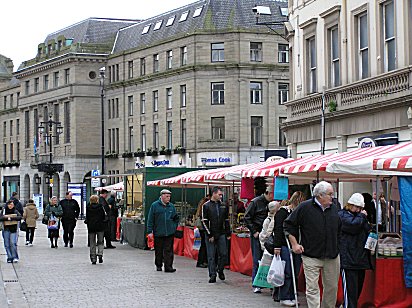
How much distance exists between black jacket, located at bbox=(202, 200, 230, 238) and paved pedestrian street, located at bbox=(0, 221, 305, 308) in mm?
985

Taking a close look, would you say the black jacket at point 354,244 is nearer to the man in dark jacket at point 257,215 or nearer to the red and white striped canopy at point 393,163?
the red and white striped canopy at point 393,163

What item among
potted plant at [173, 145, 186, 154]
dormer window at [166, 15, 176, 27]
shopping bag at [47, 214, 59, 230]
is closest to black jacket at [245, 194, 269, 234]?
shopping bag at [47, 214, 59, 230]

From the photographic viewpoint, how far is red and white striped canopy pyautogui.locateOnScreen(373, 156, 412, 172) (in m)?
12.9

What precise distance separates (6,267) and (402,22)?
1206 centimetres

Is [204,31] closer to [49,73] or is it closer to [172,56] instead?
[172,56]

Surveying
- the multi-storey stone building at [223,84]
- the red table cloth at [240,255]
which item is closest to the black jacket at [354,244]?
the red table cloth at [240,255]

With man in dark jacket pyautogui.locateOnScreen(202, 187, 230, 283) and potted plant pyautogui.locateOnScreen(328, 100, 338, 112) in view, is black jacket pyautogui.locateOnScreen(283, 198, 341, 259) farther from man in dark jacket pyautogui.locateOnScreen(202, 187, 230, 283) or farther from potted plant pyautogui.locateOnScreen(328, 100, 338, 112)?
potted plant pyautogui.locateOnScreen(328, 100, 338, 112)

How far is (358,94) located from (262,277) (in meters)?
Answer: 13.4

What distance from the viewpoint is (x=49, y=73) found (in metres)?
86.7

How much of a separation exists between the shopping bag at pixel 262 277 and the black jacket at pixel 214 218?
2.57m

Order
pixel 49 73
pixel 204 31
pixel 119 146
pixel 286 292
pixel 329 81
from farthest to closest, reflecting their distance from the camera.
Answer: pixel 49 73
pixel 119 146
pixel 204 31
pixel 329 81
pixel 286 292

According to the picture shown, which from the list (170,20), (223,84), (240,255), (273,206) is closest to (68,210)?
(240,255)

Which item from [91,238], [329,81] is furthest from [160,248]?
[329,81]

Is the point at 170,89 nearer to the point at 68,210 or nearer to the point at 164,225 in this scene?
the point at 68,210
